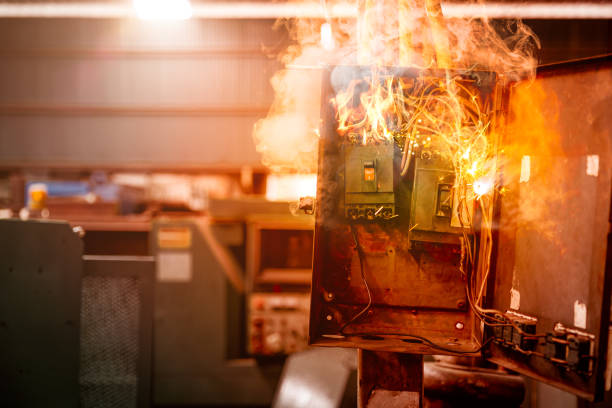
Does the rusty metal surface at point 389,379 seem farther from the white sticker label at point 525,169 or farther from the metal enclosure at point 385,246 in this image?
the white sticker label at point 525,169

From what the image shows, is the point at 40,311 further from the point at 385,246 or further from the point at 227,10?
the point at 227,10

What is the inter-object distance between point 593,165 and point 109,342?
212 cm

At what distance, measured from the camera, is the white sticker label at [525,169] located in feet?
4.23

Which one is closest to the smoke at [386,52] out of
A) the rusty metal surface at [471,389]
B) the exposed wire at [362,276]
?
the exposed wire at [362,276]

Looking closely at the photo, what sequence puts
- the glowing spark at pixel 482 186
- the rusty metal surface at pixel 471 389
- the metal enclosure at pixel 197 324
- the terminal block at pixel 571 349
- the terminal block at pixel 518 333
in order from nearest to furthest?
1. the terminal block at pixel 571 349
2. the terminal block at pixel 518 333
3. the glowing spark at pixel 482 186
4. the rusty metal surface at pixel 471 389
5. the metal enclosure at pixel 197 324

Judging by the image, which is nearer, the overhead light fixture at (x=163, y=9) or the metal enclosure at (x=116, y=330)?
the metal enclosure at (x=116, y=330)

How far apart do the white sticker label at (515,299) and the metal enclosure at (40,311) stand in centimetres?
187

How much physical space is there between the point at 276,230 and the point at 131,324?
5.26ft

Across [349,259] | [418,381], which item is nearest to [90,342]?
[349,259]

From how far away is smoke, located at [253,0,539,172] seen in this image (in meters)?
1.41

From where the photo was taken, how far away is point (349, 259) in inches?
52.7

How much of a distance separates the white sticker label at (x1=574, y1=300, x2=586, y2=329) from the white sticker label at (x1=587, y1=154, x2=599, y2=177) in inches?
15.0

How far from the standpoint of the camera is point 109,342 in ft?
6.19

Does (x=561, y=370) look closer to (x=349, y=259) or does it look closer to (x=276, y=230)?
(x=349, y=259)
